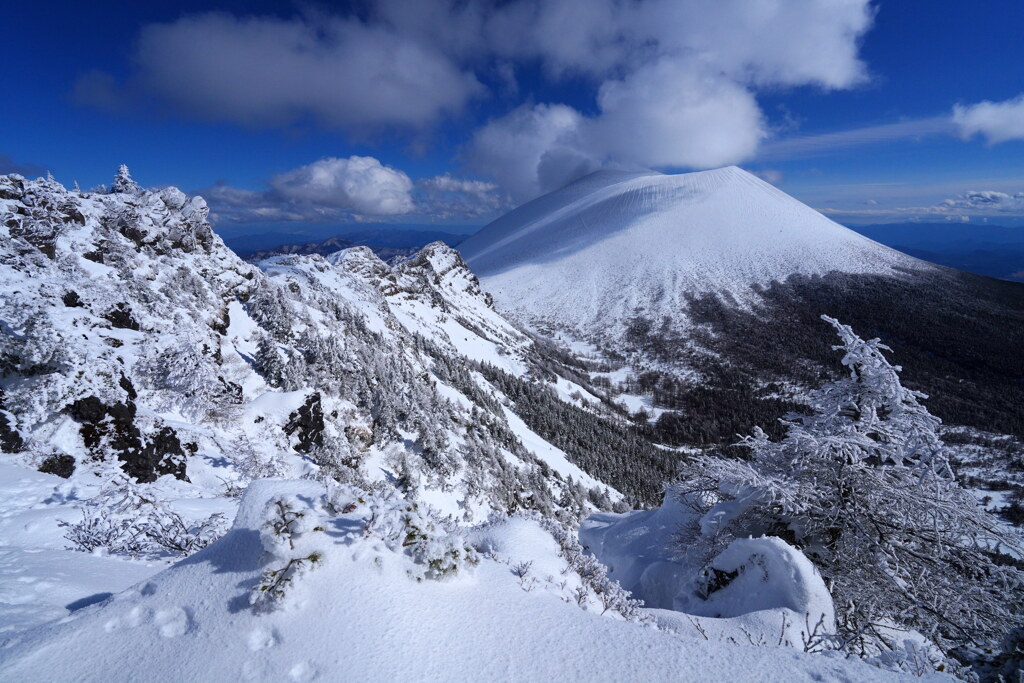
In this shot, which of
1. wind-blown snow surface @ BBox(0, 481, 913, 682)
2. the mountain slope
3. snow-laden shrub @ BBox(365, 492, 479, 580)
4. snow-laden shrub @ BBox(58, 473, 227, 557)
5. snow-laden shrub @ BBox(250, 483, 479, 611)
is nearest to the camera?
wind-blown snow surface @ BBox(0, 481, 913, 682)

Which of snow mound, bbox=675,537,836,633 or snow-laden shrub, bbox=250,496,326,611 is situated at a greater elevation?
snow-laden shrub, bbox=250,496,326,611

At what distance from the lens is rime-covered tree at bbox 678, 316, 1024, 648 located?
8.88 meters

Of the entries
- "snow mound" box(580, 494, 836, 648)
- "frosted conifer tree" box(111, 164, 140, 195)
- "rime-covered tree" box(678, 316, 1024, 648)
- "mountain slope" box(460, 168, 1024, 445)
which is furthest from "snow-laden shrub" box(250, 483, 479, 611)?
"mountain slope" box(460, 168, 1024, 445)

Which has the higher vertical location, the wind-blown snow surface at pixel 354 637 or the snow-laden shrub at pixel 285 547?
the snow-laden shrub at pixel 285 547

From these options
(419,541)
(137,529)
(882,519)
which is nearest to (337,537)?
(419,541)

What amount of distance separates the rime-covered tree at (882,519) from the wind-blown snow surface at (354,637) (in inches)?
216

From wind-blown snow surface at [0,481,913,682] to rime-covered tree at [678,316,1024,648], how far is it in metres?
5.48

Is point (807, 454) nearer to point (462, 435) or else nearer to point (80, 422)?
point (80, 422)

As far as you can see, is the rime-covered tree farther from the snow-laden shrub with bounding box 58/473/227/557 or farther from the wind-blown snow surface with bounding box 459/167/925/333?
the wind-blown snow surface with bounding box 459/167/925/333

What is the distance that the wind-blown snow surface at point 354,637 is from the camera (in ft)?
15.0

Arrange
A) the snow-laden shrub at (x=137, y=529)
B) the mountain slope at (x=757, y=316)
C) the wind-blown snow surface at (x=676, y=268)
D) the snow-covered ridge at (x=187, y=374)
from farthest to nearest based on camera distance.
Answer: the wind-blown snow surface at (x=676, y=268), the mountain slope at (x=757, y=316), the snow-covered ridge at (x=187, y=374), the snow-laden shrub at (x=137, y=529)

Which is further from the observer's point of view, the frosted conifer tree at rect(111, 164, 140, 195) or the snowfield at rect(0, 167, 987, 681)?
the frosted conifer tree at rect(111, 164, 140, 195)

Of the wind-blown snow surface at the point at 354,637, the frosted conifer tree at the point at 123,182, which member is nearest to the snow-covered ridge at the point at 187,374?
the frosted conifer tree at the point at 123,182

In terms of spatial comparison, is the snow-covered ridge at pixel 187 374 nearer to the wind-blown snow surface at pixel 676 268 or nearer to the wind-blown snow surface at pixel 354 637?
the wind-blown snow surface at pixel 354 637
